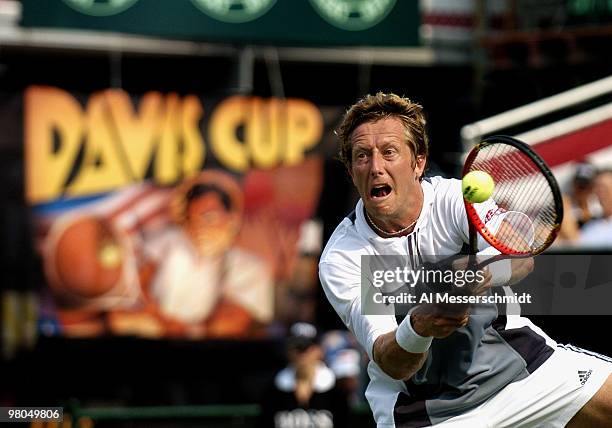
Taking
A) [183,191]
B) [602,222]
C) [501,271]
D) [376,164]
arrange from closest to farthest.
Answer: [501,271]
[376,164]
[602,222]
[183,191]

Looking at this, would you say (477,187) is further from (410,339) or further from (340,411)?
(340,411)

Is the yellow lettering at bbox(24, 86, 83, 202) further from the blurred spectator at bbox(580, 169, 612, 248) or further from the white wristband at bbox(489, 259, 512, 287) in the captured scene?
the white wristband at bbox(489, 259, 512, 287)

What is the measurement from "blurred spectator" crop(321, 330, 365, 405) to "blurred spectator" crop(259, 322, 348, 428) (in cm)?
166

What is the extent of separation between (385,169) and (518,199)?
57cm

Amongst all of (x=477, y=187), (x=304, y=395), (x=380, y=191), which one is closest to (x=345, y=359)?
(x=304, y=395)

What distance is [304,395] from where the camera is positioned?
32.8ft

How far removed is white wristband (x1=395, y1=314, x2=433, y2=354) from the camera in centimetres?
489

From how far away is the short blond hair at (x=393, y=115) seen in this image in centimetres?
566

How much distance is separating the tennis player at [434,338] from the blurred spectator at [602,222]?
4.61 metres

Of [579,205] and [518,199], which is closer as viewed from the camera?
[518,199]

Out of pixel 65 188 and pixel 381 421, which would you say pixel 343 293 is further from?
pixel 65 188

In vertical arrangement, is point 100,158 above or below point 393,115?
below

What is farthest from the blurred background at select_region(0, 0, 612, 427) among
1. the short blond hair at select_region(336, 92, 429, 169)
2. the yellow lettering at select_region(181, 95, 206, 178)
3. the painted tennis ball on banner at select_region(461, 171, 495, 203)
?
the painted tennis ball on banner at select_region(461, 171, 495, 203)

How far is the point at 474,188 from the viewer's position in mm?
4910
